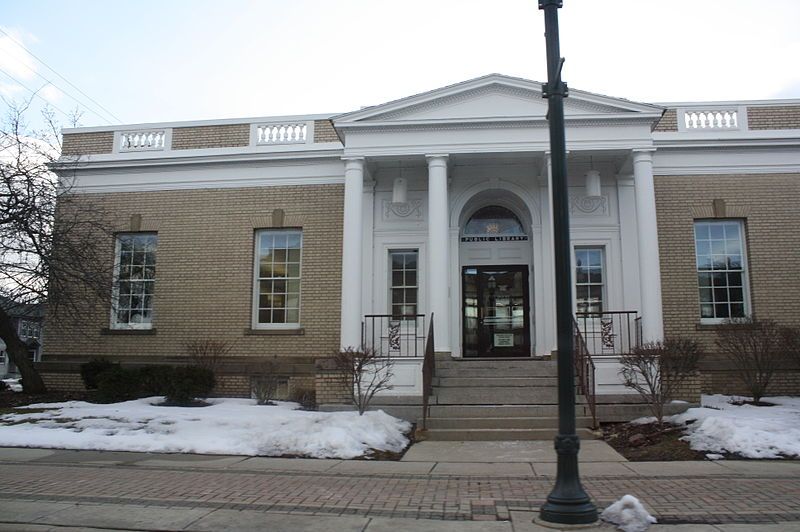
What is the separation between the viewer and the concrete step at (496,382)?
38.9 ft

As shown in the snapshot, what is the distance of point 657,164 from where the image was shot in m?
14.8

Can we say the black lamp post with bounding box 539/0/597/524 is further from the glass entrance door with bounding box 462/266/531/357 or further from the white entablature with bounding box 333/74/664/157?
the glass entrance door with bounding box 462/266/531/357

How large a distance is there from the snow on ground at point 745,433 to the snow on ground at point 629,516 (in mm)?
3756

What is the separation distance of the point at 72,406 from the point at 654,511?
37.7 feet

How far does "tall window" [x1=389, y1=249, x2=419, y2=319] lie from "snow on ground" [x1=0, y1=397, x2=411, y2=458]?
4029 mm

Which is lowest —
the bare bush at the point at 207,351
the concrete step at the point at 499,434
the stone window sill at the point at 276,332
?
the concrete step at the point at 499,434

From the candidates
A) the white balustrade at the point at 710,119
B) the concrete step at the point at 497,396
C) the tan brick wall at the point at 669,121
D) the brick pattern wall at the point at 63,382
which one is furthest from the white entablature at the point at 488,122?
the brick pattern wall at the point at 63,382

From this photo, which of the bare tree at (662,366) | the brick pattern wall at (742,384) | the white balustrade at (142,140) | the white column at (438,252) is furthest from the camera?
the white balustrade at (142,140)

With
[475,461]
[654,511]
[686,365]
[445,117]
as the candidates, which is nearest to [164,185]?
[445,117]

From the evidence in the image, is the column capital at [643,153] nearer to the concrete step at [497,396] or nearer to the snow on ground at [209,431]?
the concrete step at [497,396]

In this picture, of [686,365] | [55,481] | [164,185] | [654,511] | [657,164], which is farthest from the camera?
[164,185]

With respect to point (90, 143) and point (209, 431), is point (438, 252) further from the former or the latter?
point (90, 143)

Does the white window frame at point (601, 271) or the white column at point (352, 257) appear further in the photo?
the white window frame at point (601, 271)

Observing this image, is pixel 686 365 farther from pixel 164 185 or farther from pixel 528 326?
pixel 164 185
